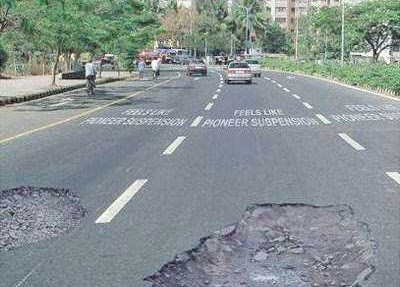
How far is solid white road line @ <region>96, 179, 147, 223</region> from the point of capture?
7107 millimetres

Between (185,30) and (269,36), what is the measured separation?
1817 cm

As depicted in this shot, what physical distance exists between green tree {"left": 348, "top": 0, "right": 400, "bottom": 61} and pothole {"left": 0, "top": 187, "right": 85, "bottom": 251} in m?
61.8

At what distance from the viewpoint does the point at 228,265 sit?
18.6 feet

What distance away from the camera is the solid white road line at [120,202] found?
23.3 feet

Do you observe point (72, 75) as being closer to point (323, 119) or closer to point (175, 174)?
point (323, 119)

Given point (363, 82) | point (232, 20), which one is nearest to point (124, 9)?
point (363, 82)

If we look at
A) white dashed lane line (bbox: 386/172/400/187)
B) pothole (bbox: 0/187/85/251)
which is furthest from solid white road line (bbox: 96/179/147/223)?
white dashed lane line (bbox: 386/172/400/187)

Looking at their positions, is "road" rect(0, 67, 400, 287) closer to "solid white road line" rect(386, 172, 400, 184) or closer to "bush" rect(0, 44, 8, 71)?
"solid white road line" rect(386, 172, 400, 184)

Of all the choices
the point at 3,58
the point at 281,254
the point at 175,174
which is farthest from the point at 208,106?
the point at 3,58

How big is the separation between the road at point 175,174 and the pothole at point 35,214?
22cm

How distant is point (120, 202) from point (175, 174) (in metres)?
2.08

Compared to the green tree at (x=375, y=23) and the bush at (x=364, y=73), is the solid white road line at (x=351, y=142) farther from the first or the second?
the green tree at (x=375, y=23)

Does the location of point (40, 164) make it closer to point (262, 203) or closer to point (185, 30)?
point (262, 203)

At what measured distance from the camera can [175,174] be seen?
32.2 ft
